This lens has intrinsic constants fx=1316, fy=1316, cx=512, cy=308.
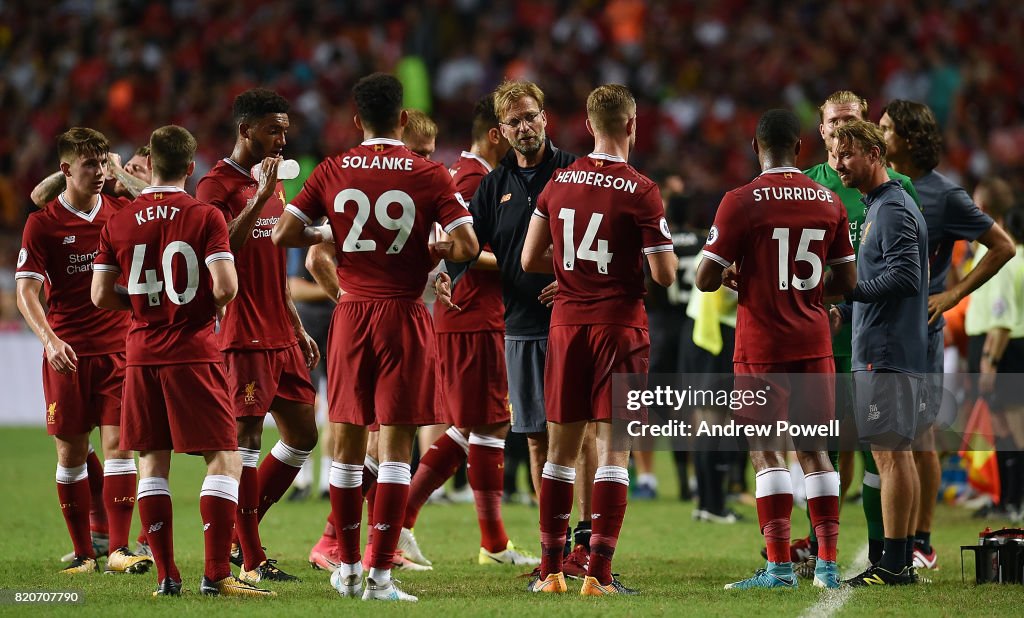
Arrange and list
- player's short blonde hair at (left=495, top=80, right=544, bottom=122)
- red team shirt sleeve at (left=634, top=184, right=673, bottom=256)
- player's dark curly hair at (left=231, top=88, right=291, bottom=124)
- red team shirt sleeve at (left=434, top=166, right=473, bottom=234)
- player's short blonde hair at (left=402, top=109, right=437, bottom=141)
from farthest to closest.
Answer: player's short blonde hair at (left=402, top=109, right=437, bottom=141), player's short blonde hair at (left=495, top=80, right=544, bottom=122), player's dark curly hair at (left=231, top=88, right=291, bottom=124), red team shirt sleeve at (left=634, top=184, right=673, bottom=256), red team shirt sleeve at (left=434, top=166, right=473, bottom=234)

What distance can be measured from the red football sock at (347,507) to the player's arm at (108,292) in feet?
4.31

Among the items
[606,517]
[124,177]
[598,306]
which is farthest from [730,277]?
[124,177]

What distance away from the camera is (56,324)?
299 inches

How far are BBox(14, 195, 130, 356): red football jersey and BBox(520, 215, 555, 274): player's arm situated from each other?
250 cm

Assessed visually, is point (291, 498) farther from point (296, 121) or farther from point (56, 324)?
point (296, 121)

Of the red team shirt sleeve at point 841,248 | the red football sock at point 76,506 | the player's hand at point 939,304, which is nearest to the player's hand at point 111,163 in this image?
the red football sock at point 76,506

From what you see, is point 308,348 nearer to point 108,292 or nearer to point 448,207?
point 108,292

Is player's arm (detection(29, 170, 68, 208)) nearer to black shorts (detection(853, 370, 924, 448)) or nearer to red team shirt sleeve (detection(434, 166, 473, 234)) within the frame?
red team shirt sleeve (detection(434, 166, 473, 234))

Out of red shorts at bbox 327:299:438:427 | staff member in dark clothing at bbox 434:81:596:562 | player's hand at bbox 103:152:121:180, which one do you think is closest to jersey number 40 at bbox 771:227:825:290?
staff member in dark clothing at bbox 434:81:596:562

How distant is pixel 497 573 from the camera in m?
7.55

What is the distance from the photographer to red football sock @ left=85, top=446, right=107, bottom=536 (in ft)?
26.1

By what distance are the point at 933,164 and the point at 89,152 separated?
4858mm

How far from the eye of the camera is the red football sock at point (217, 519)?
20.5ft

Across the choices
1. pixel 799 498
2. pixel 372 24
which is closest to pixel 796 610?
pixel 799 498
